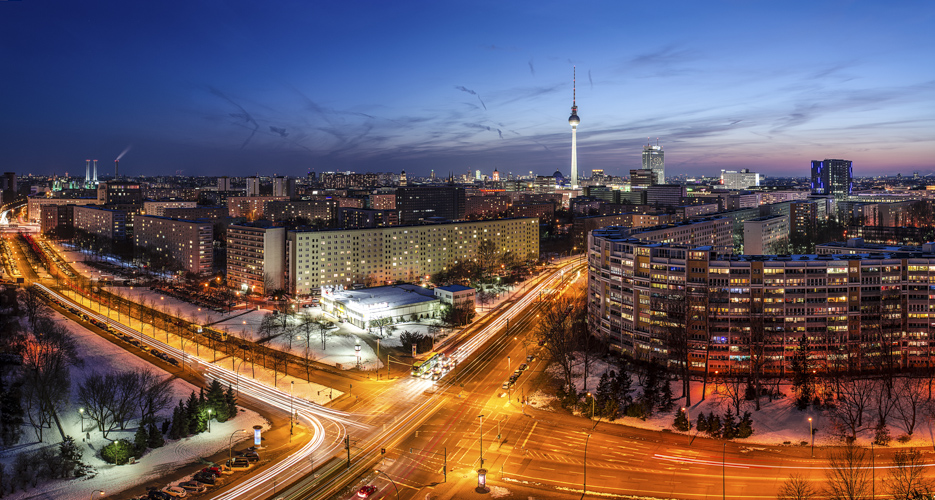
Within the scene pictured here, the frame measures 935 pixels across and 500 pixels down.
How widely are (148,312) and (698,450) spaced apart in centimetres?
3757

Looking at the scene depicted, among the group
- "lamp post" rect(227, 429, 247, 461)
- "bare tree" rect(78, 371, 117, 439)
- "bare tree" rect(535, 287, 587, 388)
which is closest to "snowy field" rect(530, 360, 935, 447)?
"bare tree" rect(535, 287, 587, 388)

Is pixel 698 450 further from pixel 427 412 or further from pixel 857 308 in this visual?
pixel 857 308

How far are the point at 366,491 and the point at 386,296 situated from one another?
27.0 m

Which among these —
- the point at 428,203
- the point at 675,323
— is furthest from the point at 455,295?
the point at 428,203

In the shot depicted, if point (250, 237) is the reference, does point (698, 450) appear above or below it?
below

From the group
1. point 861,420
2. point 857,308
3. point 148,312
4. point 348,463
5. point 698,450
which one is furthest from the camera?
point 148,312

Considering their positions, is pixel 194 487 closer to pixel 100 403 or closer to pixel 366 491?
Result: pixel 366 491

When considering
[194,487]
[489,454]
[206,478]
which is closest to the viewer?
[194,487]

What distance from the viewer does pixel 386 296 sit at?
46.2 m

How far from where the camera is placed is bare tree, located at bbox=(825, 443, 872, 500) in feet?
63.8

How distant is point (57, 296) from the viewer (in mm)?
50562

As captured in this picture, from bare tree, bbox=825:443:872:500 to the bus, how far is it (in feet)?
57.5

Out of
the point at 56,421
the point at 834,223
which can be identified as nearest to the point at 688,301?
the point at 56,421

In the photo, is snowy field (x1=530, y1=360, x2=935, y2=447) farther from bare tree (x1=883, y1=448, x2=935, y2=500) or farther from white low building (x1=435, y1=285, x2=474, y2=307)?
white low building (x1=435, y1=285, x2=474, y2=307)
